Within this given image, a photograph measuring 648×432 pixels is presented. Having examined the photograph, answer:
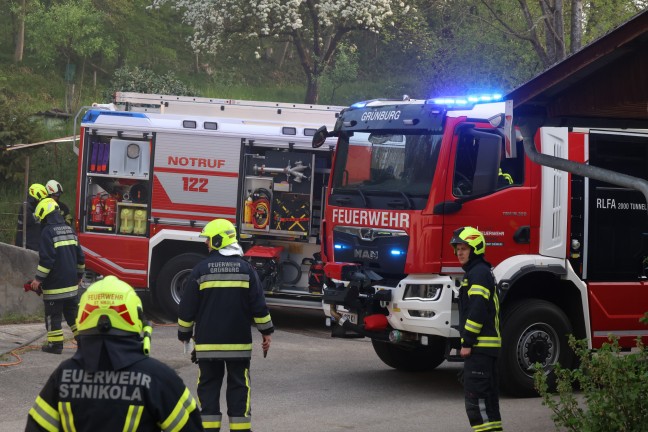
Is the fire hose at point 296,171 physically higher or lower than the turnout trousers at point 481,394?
higher

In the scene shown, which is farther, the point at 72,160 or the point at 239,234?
the point at 72,160

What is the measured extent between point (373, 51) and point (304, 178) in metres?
21.7

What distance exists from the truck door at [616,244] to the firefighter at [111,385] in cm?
710

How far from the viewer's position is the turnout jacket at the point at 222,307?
724 centimetres

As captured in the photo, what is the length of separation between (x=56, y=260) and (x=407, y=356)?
396 centimetres

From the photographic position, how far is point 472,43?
886 inches

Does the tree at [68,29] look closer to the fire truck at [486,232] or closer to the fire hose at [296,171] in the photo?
the fire hose at [296,171]

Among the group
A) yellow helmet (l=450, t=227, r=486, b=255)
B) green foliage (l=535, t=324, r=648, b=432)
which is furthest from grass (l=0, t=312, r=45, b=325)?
green foliage (l=535, t=324, r=648, b=432)

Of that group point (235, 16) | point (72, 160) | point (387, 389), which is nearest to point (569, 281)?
point (387, 389)

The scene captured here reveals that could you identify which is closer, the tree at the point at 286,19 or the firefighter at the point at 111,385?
the firefighter at the point at 111,385

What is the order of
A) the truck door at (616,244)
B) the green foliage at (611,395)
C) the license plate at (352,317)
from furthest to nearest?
1. the truck door at (616,244)
2. the license plate at (352,317)
3. the green foliage at (611,395)

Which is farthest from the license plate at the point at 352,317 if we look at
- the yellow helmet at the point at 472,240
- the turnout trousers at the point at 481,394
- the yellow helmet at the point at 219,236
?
the yellow helmet at the point at 219,236

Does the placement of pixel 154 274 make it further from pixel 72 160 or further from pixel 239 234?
pixel 72 160

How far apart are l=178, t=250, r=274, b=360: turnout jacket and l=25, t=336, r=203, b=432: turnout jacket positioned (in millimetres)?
3383
